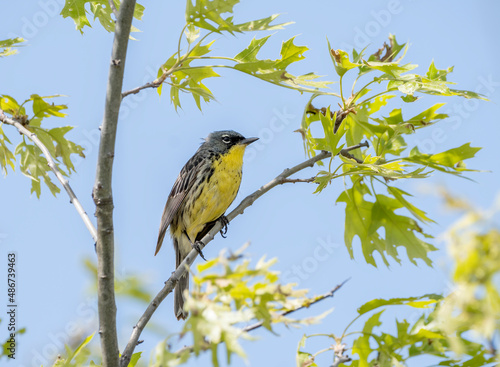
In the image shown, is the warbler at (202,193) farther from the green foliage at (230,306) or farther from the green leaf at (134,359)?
the green foliage at (230,306)

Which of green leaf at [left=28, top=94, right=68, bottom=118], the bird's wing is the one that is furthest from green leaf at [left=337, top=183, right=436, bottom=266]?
the bird's wing

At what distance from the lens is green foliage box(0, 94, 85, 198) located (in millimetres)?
4309

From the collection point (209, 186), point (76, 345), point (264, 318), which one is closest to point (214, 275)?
point (264, 318)

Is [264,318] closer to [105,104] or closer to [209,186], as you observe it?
[105,104]

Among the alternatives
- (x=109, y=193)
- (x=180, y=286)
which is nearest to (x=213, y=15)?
(x=109, y=193)

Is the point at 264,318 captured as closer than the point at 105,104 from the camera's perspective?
Yes

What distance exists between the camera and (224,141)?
22.6 ft

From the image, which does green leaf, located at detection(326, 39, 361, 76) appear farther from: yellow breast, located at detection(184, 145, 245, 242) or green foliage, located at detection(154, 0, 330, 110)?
yellow breast, located at detection(184, 145, 245, 242)

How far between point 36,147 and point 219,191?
2.41 metres

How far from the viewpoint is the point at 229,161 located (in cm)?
662

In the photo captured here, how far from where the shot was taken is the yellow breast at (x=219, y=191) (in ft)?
21.2

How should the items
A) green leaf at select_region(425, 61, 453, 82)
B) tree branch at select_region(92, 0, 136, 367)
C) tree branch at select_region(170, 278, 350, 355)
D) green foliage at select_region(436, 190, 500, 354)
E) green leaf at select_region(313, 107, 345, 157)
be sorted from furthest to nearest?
green leaf at select_region(425, 61, 453, 82), green leaf at select_region(313, 107, 345, 157), tree branch at select_region(92, 0, 136, 367), tree branch at select_region(170, 278, 350, 355), green foliage at select_region(436, 190, 500, 354)

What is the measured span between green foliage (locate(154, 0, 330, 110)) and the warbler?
8.97ft

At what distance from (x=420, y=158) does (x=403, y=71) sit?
535 mm
